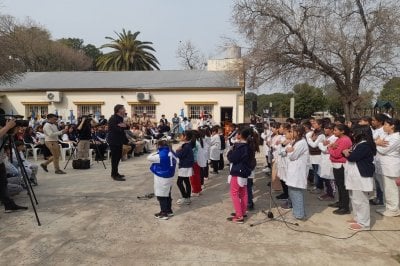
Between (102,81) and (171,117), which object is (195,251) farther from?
(102,81)

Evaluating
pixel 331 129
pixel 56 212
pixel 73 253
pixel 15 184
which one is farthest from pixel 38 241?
pixel 331 129

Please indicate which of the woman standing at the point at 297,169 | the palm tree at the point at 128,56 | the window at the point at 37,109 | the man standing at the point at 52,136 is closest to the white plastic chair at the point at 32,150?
the man standing at the point at 52,136

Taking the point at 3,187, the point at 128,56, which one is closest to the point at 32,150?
the point at 3,187

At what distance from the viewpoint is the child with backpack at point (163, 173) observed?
600 centimetres

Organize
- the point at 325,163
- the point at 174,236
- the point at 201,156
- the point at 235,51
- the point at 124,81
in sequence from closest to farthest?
the point at 174,236 < the point at 325,163 < the point at 201,156 < the point at 235,51 < the point at 124,81

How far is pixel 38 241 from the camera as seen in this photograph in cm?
502

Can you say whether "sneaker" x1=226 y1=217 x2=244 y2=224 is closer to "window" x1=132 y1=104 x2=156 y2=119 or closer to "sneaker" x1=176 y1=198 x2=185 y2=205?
"sneaker" x1=176 y1=198 x2=185 y2=205

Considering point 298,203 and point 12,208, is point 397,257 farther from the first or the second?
point 12,208

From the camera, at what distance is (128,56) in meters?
37.4

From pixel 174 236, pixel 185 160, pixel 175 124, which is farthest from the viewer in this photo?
pixel 175 124

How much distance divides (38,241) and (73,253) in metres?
0.73

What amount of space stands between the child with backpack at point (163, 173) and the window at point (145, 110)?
19.9 meters

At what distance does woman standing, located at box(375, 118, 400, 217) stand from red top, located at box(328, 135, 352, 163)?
0.55 m

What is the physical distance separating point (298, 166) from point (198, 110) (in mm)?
19412
